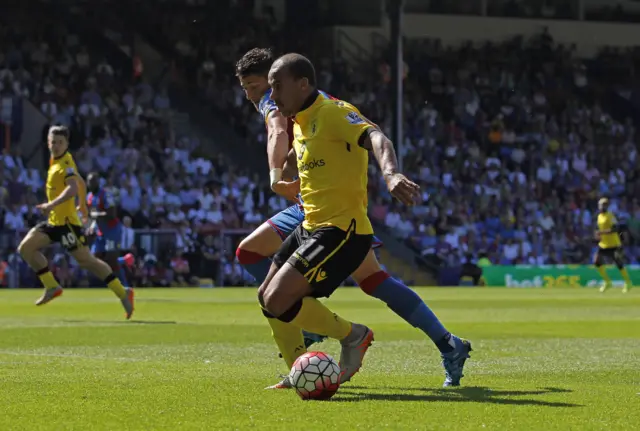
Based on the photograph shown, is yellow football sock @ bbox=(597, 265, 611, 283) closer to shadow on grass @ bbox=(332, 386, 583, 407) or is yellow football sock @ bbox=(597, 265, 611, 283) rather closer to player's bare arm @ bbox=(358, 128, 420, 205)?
shadow on grass @ bbox=(332, 386, 583, 407)

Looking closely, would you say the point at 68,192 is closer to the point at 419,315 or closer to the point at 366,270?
Result: the point at 366,270

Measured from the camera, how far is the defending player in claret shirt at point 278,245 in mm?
8555

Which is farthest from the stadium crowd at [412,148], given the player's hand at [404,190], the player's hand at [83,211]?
the player's hand at [404,190]

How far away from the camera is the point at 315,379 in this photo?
764 cm

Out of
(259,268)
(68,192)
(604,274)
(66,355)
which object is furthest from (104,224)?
(604,274)

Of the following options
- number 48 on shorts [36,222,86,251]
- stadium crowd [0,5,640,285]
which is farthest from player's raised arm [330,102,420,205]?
stadium crowd [0,5,640,285]

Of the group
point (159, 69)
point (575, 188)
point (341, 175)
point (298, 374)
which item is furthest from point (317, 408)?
point (575, 188)

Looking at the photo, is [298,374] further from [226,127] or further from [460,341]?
[226,127]

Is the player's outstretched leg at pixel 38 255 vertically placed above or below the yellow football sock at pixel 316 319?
below

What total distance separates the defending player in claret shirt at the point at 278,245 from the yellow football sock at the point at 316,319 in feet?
0.89

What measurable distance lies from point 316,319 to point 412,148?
3166cm

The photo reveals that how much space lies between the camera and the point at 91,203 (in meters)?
22.0

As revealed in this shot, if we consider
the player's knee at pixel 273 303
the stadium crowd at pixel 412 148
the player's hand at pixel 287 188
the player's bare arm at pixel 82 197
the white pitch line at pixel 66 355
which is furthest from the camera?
the stadium crowd at pixel 412 148

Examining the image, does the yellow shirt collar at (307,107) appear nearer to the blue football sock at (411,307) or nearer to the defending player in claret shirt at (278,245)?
the defending player in claret shirt at (278,245)
